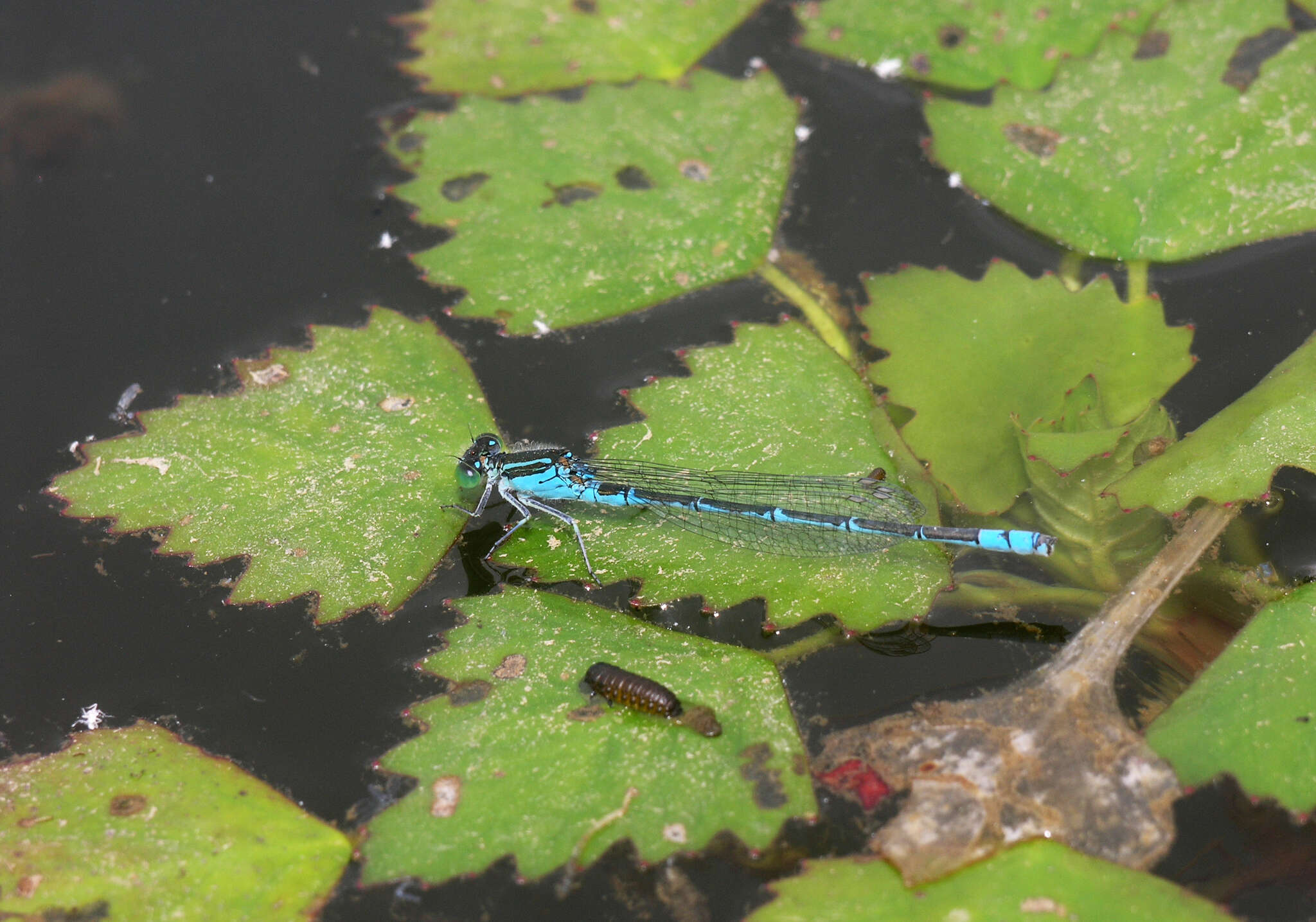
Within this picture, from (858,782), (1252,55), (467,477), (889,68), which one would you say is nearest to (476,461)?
(467,477)

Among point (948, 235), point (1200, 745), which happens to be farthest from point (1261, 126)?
point (1200, 745)

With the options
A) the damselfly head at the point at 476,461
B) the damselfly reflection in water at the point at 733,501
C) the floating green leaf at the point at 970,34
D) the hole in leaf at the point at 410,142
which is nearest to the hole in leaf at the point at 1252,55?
the floating green leaf at the point at 970,34

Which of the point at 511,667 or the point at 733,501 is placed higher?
the point at 733,501

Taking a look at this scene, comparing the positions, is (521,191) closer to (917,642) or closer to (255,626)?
(255,626)

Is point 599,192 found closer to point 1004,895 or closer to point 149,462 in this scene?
point 149,462

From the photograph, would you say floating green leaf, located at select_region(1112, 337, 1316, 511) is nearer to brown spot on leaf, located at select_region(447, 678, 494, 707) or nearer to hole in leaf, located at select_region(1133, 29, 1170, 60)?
hole in leaf, located at select_region(1133, 29, 1170, 60)

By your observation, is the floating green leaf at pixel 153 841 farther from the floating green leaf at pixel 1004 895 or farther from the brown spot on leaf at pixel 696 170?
the brown spot on leaf at pixel 696 170

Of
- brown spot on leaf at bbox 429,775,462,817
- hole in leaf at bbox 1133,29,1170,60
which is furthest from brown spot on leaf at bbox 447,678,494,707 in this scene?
hole in leaf at bbox 1133,29,1170,60
